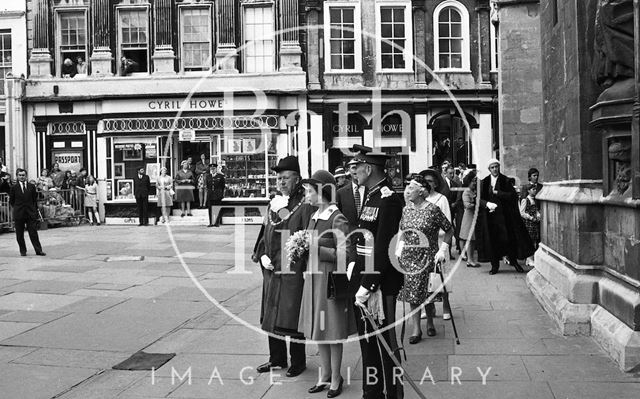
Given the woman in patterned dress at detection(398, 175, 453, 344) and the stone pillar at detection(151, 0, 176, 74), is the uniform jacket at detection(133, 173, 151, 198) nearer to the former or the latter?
the stone pillar at detection(151, 0, 176, 74)

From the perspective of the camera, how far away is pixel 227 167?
26.4 meters

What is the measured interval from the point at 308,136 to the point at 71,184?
891 cm

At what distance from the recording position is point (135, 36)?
28250mm

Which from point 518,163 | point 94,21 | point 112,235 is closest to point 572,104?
point 518,163

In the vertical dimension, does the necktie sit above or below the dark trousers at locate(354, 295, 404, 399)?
above

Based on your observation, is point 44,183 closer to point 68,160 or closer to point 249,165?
point 68,160

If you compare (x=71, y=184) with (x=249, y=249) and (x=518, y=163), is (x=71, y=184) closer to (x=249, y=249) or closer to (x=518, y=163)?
(x=249, y=249)

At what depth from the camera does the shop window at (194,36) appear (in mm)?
27984

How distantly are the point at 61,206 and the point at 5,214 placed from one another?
8.80 ft

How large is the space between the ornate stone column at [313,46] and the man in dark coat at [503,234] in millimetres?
15433

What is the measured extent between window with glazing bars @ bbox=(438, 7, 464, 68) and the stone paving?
15.6 m

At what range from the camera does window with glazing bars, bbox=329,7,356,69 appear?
2747cm

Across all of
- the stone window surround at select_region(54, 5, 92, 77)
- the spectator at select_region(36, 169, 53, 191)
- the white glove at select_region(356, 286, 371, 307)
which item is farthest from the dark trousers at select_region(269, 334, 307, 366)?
the stone window surround at select_region(54, 5, 92, 77)

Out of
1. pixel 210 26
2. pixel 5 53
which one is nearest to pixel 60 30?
pixel 5 53
